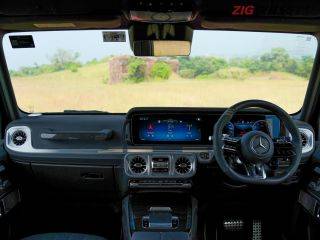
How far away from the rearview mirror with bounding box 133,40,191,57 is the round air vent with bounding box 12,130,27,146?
1.20m

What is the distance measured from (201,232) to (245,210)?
0.44 m

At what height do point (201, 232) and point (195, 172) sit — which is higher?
point (195, 172)

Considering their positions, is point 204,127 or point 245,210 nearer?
point 204,127

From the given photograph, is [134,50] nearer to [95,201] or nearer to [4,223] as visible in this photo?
[95,201]

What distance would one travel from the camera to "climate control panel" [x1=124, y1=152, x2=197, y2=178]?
386cm

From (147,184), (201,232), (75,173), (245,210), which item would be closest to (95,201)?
(75,173)

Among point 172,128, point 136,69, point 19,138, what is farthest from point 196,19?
point 19,138

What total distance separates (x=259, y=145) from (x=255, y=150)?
5cm

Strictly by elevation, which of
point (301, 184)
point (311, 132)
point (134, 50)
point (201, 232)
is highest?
point (134, 50)

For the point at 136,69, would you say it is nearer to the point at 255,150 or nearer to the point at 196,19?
the point at 196,19

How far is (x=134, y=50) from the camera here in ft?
13.3

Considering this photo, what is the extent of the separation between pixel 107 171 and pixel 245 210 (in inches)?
50.5

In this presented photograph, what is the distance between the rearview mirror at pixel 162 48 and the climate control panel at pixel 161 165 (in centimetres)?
84

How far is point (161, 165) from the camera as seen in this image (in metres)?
3.86
